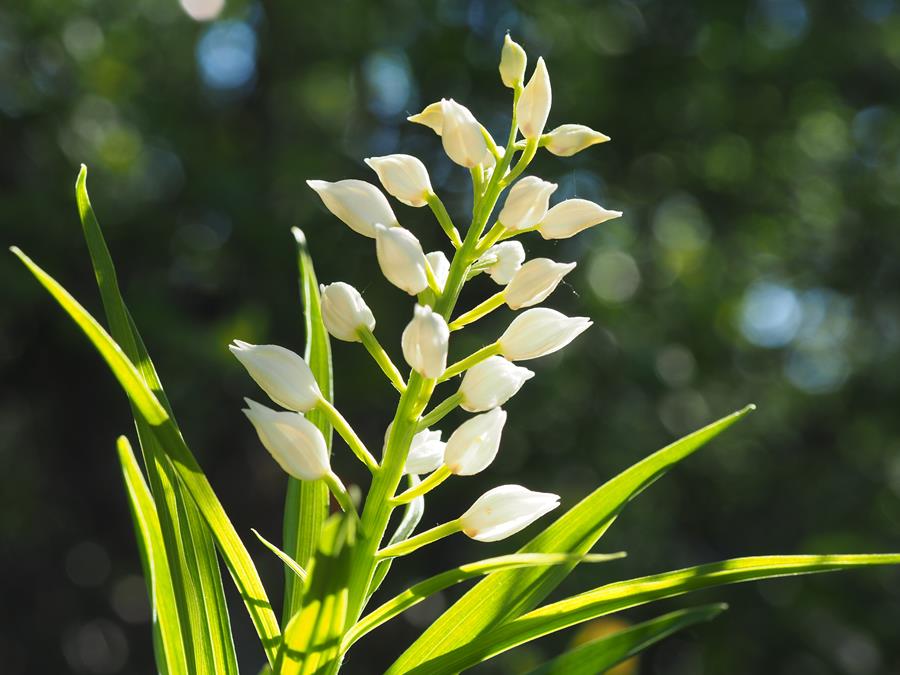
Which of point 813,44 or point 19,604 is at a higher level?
point 813,44

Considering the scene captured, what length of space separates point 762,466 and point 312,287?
5831 millimetres

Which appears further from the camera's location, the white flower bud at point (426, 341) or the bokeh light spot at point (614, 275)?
the bokeh light spot at point (614, 275)

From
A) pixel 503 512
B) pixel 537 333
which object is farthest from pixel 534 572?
pixel 537 333

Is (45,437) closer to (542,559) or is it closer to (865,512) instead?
(865,512)

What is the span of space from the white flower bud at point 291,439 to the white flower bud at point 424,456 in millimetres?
94

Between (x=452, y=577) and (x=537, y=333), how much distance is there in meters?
0.19

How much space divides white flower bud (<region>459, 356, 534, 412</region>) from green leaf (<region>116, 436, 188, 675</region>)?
0.23 metres

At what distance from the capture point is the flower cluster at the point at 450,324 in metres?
0.65

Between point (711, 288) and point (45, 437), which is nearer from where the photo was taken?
point (45, 437)

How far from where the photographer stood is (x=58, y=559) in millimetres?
5738

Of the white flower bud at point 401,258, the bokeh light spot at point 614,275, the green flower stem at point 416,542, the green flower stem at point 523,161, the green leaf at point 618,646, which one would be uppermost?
the green flower stem at point 523,161

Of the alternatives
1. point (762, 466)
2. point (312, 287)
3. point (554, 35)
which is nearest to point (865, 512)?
point (762, 466)

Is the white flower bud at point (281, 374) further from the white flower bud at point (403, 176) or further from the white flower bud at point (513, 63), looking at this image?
the white flower bud at point (513, 63)

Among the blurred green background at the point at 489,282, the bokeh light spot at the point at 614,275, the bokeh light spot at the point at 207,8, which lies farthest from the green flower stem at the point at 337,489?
the bokeh light spot at the point at 207,8
